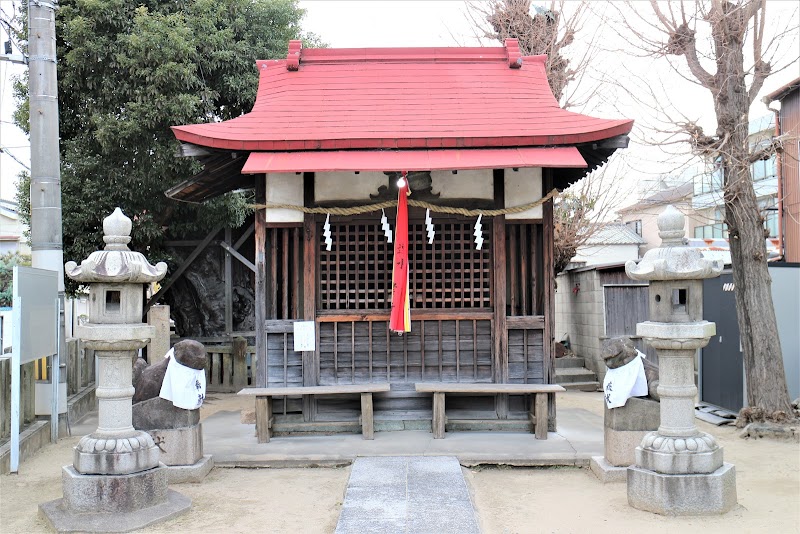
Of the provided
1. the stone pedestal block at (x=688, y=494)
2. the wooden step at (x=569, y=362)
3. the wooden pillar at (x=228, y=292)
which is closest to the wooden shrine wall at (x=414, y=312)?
the stone pedestal block at (x=688, y=494)

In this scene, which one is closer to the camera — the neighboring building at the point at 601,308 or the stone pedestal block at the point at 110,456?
the stone pedestal block at the point at 110,456

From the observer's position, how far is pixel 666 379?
6238 mm

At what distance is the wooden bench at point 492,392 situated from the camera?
8336 millimetres

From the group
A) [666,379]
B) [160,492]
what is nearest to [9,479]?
[160,492]

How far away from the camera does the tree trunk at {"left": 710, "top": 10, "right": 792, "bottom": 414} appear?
30.6 feet

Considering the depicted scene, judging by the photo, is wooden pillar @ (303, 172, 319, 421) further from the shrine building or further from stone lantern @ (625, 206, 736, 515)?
stone lantern @ (625, 206, 736, 515)

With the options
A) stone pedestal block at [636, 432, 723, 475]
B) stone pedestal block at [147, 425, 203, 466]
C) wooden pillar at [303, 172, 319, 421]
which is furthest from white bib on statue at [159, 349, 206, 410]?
stone pedestal block at [636, 432, 723, 475]

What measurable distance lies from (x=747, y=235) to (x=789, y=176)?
27.8 ft

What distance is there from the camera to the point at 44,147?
1007 centimetres

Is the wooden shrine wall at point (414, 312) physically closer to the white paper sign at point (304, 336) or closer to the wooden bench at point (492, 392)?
the white paper sign at point (304, 336)

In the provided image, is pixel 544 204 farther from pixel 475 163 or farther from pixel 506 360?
pixel 506 360

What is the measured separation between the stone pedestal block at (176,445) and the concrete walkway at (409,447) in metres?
0.59

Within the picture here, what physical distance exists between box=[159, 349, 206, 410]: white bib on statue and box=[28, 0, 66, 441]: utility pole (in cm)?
346

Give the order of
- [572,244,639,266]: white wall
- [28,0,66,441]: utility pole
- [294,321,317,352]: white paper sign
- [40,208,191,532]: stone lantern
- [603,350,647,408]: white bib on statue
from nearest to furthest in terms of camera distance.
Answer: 1. [40,208,191,532]: stone lantern
2. [603,350,647,408]: white bib on statue
3. [294,321,317,352]: white paper sign
4. [28,0,66,441]: utility pole
5. [572,244,639,266]: white wall
